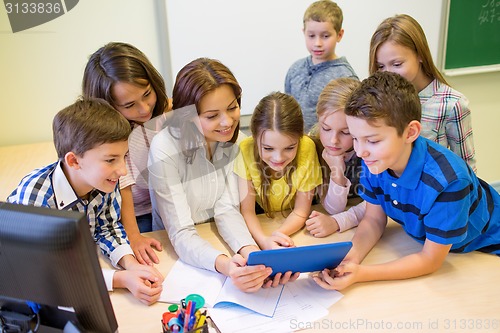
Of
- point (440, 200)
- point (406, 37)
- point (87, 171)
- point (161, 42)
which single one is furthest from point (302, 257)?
point (161, 42)

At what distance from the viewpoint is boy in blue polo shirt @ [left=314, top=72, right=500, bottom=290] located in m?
1.06

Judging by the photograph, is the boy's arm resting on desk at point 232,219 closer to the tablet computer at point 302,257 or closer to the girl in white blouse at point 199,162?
the girl in white blouse at point 199,162

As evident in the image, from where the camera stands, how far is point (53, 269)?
638mm

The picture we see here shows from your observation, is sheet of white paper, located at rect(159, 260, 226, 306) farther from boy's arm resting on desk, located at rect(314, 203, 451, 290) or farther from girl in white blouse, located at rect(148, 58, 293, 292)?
boy's arm resting on desk, located at rect(314, 203, 451, 290)

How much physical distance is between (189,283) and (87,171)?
39 centimetres

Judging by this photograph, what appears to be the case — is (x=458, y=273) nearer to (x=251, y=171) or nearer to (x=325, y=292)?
(x=325, y=292)

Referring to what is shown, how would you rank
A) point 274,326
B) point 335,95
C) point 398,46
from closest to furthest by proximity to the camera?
point 274,326 → point 335,95 → point 398,46

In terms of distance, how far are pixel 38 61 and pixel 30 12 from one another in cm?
24

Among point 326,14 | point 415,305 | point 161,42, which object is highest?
point 326,14

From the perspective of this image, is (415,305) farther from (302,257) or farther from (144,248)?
(144,248)

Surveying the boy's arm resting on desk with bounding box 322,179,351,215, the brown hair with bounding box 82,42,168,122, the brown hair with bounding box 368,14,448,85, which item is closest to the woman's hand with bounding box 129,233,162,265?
the brown hair with bounding box 82,42,168,122

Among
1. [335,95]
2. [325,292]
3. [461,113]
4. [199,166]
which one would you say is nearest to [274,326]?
[325,292]

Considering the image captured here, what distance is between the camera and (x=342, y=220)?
1362 mm

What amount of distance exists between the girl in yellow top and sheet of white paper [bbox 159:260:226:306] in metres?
0.22
